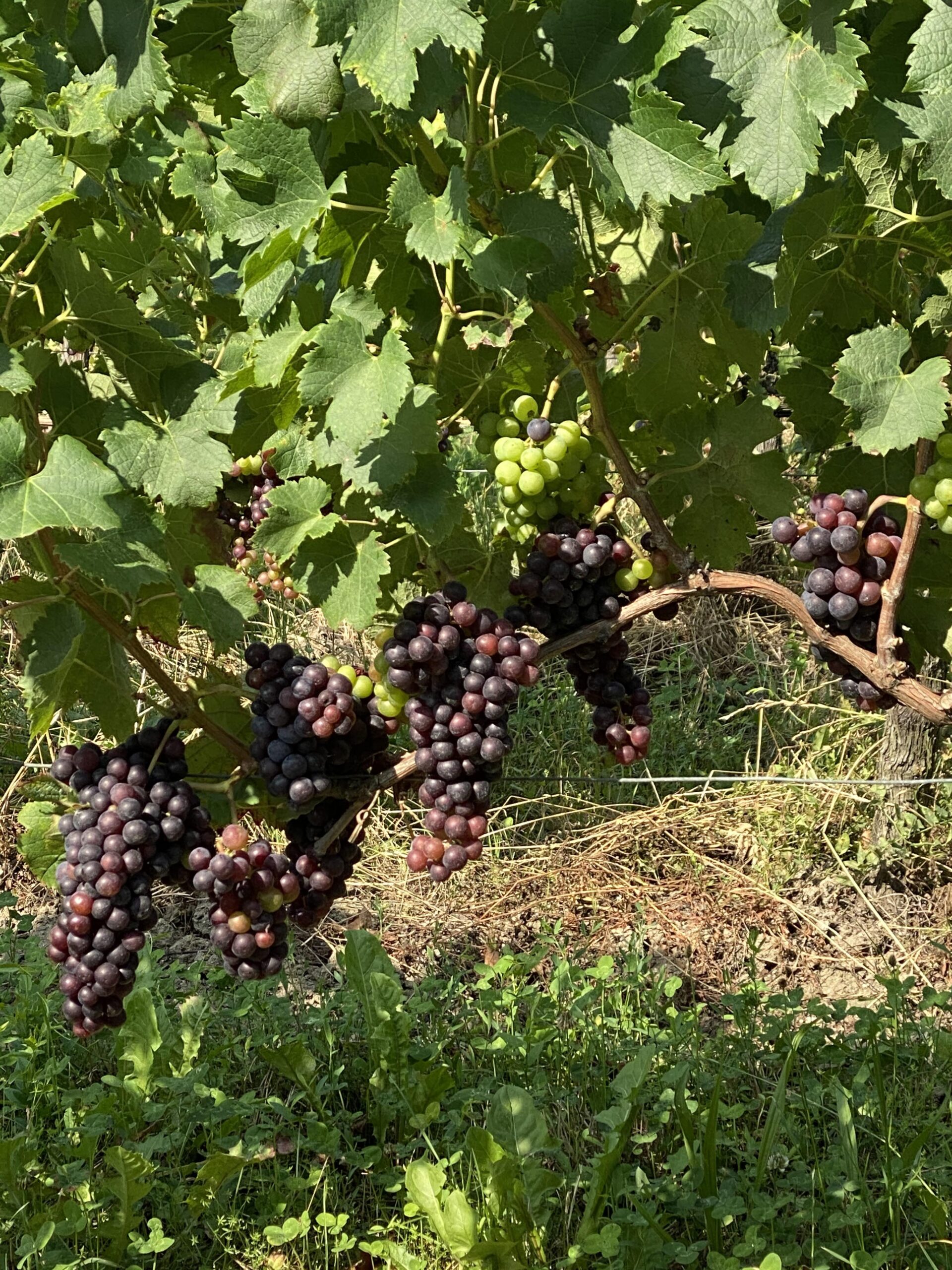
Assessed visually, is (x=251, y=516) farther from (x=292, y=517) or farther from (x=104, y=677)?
(x=292, y=517)

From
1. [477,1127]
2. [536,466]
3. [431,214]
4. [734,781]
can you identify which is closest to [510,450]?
[536,466]

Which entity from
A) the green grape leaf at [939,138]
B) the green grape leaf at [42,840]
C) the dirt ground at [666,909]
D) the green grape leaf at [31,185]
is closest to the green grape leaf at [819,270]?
the green grape leaf at [939,138]

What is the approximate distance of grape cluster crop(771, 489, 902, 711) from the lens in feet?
4.89

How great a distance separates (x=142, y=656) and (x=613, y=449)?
648mm

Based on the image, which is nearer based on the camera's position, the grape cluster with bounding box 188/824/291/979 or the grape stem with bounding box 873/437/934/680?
the grape stem with bounding box 873/437/934/680

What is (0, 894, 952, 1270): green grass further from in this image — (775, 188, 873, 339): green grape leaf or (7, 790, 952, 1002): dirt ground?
(775, 188, 873, 339): green grape leaf

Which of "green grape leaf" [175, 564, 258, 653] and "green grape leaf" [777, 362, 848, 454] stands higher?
"green grape leaf" [777, 362, 848, 454]

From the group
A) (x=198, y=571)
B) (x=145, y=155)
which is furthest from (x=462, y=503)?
(x=145, y=155)

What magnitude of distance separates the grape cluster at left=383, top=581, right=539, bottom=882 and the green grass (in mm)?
816

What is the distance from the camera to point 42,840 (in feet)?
5.91

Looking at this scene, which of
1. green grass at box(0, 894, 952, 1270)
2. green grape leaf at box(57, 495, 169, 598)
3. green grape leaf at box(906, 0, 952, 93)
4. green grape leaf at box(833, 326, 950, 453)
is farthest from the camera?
green grass at box(0, 894, 952, 1270)

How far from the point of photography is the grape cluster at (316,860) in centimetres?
170

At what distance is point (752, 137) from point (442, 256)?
0.33 meters

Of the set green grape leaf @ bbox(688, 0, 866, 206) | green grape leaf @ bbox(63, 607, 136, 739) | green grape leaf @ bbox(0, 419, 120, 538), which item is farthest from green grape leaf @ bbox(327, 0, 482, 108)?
green grape leaf @ bbox(63, 607, 136, 739)
